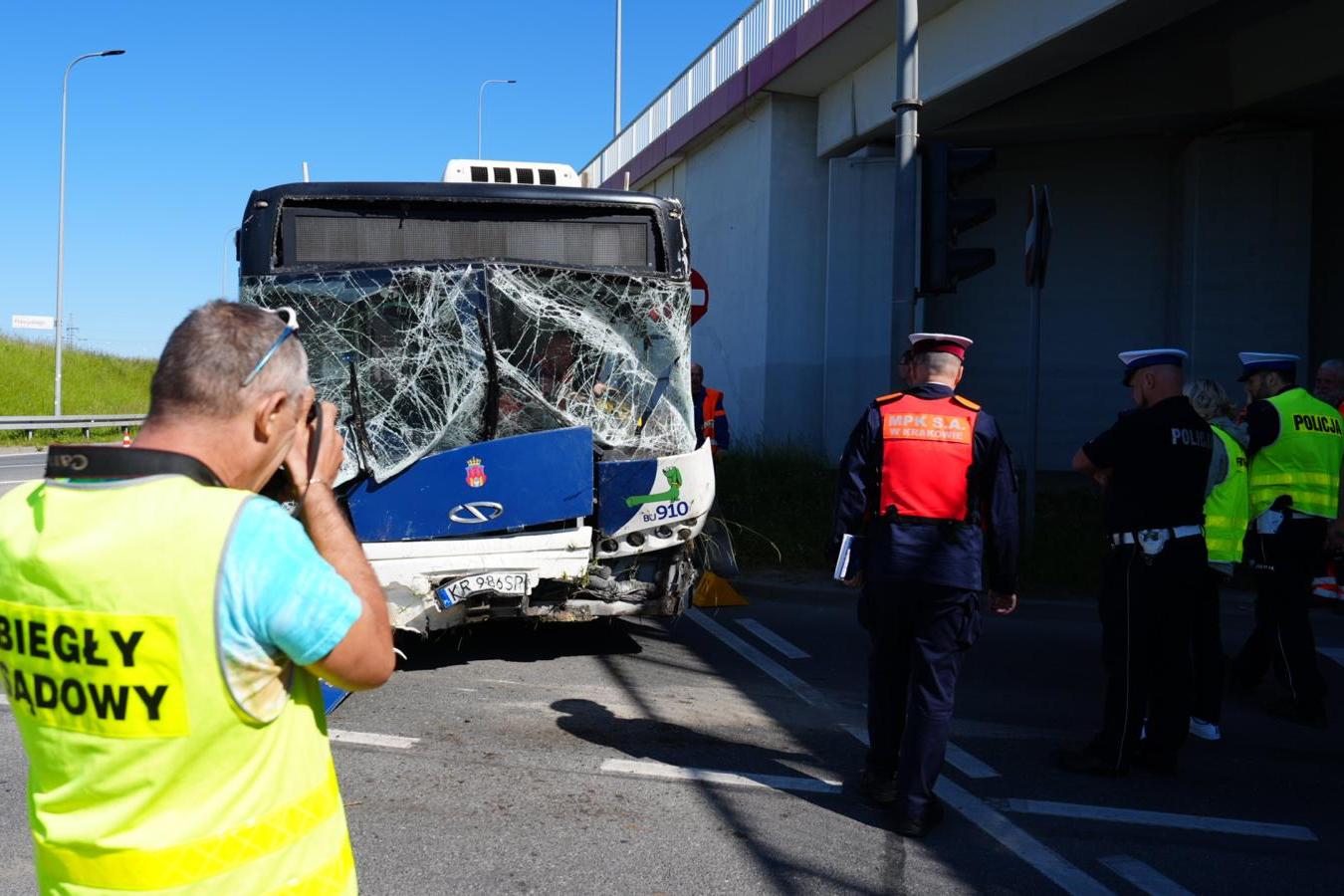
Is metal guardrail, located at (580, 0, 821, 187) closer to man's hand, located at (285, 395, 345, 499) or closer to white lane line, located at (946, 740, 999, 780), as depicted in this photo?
white lane line, located at (946, 740, 999, 780)

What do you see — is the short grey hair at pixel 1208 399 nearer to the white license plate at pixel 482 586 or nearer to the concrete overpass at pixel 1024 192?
the white license plate at pixel 482 586

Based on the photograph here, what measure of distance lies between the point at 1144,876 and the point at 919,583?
4.02 feet

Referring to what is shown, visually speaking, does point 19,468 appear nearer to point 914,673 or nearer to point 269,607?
point 914,673

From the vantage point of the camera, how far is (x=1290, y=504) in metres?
6.30

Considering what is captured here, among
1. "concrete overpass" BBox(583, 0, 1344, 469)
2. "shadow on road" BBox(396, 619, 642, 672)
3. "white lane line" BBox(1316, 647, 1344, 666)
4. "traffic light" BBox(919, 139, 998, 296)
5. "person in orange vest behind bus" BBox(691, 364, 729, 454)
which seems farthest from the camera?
"concrete overpass" BBox(583, 0, 1344, 469)

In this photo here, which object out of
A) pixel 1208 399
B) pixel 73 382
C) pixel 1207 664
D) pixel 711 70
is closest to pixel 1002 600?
pixel 1207 664

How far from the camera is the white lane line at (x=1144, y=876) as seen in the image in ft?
12.7

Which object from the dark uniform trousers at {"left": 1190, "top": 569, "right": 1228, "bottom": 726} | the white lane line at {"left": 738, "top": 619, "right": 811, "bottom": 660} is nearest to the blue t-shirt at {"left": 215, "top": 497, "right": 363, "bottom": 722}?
the dark uniform trousers at {"left": 1190, "top": 569, "right": 1228, "bottom": 726}

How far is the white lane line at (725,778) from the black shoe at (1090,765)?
1.06 metres

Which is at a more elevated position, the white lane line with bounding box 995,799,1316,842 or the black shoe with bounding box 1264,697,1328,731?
the black shoe with bounding box 1264,697,1328,731

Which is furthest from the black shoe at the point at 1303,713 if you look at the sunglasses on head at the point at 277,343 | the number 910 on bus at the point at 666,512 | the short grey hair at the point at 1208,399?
the sunglasses on head at the point at 277,343

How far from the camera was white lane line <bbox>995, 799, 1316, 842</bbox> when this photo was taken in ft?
14.8

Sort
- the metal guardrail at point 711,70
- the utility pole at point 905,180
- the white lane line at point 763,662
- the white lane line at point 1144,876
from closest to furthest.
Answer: the white lane line at point 1144,876
the white lane line at point 763,662
the utility pole at point 905,180
the metal guardrail at point 711,70

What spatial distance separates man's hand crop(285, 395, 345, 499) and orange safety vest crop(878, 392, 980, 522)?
9.84 ft
